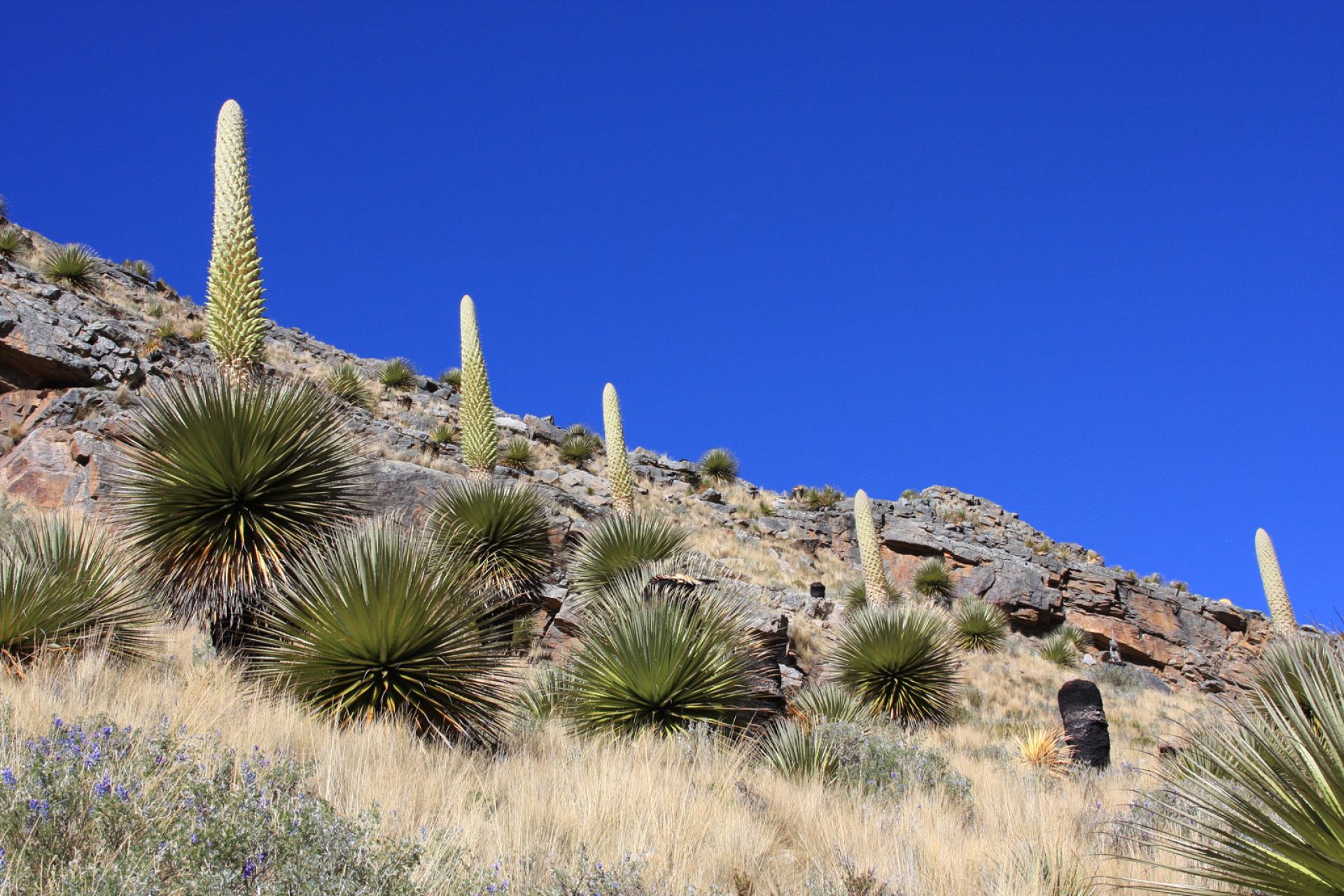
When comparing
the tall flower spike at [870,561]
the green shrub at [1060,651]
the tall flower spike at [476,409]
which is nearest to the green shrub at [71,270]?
the tall flower spike at [476,409]

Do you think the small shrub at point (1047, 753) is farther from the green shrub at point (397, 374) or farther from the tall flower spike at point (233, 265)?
the green shrub at point (397, 374)

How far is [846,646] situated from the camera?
14.4 meters

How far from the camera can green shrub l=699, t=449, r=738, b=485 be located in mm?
35656

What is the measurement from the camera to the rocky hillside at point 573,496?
13.6 m

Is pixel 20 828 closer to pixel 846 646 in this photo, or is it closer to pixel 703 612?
pixel 703 612

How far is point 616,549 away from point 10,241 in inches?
721

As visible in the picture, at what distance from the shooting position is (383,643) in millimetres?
7211

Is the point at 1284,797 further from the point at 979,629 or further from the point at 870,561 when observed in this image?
the point at 979,629

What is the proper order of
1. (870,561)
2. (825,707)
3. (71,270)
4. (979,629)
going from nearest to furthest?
1. (825,707)
2. (870,561)
3. (71,270)
4. (979,629)

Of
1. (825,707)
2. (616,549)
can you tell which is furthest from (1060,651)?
(616,549)

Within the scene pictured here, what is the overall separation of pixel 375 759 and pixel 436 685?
172cm

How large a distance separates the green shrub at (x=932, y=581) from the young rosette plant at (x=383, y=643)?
2150 centimetres

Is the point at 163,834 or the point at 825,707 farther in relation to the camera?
the point at 825,707

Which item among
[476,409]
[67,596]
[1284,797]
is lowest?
[67,596]
